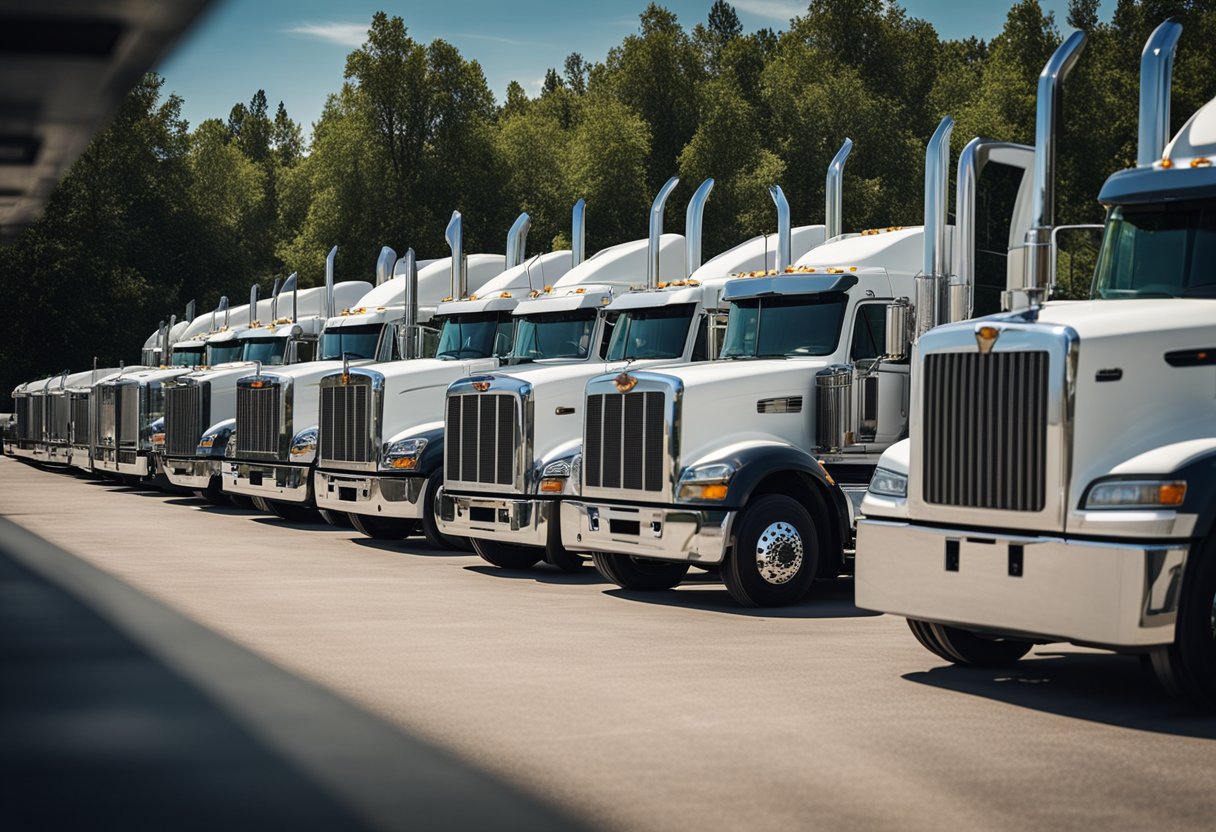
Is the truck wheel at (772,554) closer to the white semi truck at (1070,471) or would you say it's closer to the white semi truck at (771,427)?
the white semi truck at (771,427)

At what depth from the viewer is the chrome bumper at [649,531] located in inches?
540

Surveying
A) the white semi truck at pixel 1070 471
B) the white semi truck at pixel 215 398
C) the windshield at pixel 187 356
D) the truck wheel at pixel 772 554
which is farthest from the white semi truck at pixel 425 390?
the windshield at pixel 187 356

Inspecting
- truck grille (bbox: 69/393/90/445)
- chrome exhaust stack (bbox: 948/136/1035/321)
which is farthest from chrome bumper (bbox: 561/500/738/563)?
truck grille (bbox: 69/393/90/445)

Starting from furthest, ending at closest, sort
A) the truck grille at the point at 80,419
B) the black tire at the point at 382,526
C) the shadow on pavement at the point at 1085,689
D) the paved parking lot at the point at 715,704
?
the truck grille at the point at 80,419 → the black tire at the point at 382,526 → the shadow on pavement at the point at 1085,689 → the paved parking lot at the point at 715,704

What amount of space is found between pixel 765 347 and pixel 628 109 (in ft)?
203

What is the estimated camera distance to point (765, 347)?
51.1 ft

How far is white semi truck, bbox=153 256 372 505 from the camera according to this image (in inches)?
1051

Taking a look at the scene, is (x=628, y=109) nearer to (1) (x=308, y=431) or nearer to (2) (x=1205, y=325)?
(1) (x=308, y=431)

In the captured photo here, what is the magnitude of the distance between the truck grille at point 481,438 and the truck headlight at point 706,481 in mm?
3147

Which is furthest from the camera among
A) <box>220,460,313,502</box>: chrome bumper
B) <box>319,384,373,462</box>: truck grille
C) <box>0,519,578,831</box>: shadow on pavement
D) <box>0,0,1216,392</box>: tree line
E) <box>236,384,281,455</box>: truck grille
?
<box>0,0,1216,392</box>: tree line

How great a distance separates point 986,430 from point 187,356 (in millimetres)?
27477

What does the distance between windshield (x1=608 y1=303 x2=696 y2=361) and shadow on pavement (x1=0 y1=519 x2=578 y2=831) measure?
677 centimetres

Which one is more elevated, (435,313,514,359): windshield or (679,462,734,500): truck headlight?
(435,313,514,359): windshield

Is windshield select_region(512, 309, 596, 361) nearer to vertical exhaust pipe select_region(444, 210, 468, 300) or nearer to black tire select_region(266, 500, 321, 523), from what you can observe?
vertical exhaust pipe select_region(444, 210, 468, 300)
